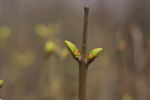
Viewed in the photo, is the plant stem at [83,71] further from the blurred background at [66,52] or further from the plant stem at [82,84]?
the blurred background at [66,52]

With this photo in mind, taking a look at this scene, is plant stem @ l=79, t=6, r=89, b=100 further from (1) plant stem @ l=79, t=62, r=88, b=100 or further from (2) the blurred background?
(2) the blurred background

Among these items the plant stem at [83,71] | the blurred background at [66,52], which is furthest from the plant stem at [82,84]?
the blurred background at [66,52]

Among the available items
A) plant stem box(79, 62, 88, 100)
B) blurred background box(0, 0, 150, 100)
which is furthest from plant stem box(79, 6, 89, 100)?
blurred background box(0, 0, 150, 100)

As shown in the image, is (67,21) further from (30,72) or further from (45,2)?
(30,72)

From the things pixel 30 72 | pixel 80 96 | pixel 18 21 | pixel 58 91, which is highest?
pixel 80 96

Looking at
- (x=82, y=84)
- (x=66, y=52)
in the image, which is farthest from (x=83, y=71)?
(x=66, y=52)

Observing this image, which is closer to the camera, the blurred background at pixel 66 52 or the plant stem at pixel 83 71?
the plant stem at pixel 83 71

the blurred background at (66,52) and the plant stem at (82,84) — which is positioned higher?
the plant stem at (82,84)

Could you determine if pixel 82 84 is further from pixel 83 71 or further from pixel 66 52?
pixel 66 52

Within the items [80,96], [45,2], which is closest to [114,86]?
[80,96]
